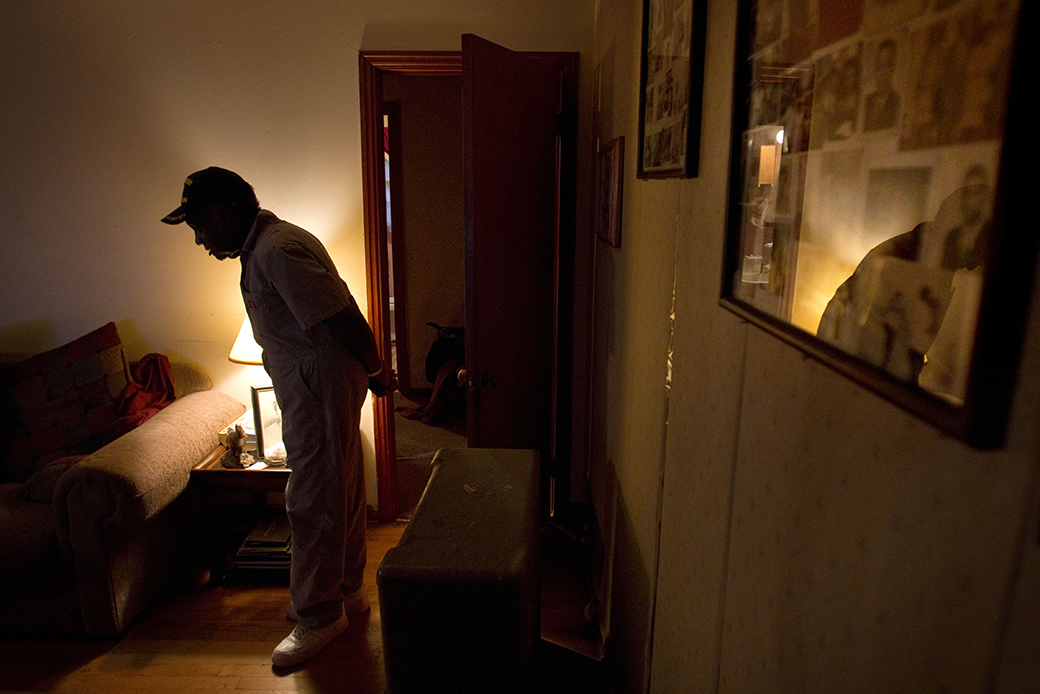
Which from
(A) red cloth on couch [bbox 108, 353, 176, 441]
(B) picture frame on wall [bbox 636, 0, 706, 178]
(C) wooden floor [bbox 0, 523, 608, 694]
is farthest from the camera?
(A) red cloth on couch [bbox 108, 353, 176, 441]

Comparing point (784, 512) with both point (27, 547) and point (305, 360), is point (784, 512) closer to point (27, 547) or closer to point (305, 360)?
point (305, 360)

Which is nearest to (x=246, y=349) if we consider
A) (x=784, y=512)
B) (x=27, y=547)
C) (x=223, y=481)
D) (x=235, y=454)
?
(x=235, y=454)

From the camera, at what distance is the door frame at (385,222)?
2914mm

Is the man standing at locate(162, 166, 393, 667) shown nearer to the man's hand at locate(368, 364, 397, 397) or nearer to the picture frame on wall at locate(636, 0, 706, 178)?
the man's hand at locate(368, 364, 397, 397)

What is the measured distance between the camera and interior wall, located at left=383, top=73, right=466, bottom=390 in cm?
481

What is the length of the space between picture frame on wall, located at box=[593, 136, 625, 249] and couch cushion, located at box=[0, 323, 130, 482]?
2246 millimetres

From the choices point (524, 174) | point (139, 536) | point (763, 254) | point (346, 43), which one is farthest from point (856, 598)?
point (346, 43)

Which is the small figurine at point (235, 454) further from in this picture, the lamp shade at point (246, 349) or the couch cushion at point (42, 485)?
the couch cushion at point (42, 485)

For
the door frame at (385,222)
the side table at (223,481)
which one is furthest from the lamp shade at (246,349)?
the door frame at (385,222)

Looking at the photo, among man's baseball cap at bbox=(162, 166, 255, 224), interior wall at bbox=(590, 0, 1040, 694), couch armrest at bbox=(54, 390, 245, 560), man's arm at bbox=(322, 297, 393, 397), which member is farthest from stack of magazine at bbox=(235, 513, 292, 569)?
interior wall at bbox=(590, 0, 1040, 694)

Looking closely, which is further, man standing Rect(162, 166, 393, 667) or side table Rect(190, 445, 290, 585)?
side table Rect(190, 445, 290, 585)

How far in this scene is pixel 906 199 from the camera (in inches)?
18.8

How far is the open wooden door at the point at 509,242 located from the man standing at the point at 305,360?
1.44 ft

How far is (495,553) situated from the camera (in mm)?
1163
